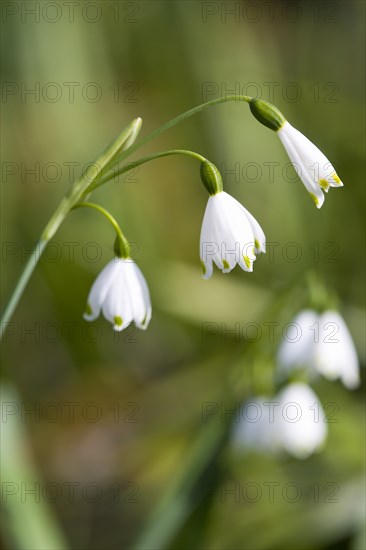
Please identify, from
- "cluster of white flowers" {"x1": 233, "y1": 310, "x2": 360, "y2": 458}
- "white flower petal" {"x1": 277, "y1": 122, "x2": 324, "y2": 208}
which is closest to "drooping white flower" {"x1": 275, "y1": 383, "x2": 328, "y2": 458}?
"cluster of white flowers" {"x1": 233, "y1": 310, "x2": 360, "y2": 458}

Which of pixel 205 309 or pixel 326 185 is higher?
pixel 326 185

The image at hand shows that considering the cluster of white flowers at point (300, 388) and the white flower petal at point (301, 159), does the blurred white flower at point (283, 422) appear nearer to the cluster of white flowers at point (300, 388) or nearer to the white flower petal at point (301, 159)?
the cluster of white flowers at point (300, 388)

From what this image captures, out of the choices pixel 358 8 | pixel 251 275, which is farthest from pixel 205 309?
pixel 358 8

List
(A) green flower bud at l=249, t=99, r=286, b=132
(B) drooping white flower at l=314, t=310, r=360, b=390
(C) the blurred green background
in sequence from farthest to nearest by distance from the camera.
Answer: (C) the blurred green background, (B) drooping white flower at l=314, t=310, r=360, b=390, (A) green flower bud at l=249, t=99, r=286, b=132

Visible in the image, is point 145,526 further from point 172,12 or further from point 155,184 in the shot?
point 172,12

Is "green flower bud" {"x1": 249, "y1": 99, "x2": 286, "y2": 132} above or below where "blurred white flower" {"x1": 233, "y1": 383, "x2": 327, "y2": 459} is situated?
above

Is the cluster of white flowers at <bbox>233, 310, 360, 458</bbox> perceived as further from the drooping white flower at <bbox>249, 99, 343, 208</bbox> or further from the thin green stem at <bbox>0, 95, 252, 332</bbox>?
the thin green stem at <bbox>0, 95, 252, 332</bbox>
